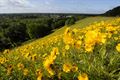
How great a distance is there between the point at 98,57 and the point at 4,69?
2.32 metres

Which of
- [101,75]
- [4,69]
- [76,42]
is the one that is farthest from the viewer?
[4,69]

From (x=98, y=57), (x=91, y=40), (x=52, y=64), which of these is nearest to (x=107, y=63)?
(x=98, y=57)

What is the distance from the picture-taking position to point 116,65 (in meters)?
2.88

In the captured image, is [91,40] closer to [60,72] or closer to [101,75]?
[101,75]

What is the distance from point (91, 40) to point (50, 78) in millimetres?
783

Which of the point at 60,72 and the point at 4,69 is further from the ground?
the point at 60,72

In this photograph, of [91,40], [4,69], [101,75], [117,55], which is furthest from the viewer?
[4,69]

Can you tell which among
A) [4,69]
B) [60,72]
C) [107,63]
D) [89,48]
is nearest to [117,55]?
[107,63]

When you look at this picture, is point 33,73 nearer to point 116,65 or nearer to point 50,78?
point 50,78

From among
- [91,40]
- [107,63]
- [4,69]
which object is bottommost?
[4,69]

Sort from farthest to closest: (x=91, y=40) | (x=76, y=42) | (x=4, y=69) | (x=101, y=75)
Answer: (x=4, y=69) → (x=76, y=42) → (x=91, y=40) → (x=101, y=75)

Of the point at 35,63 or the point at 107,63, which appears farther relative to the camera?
the point at 35,63

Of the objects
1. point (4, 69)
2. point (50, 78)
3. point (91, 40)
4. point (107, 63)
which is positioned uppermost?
point (91, 40)

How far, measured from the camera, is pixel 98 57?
310 cm
